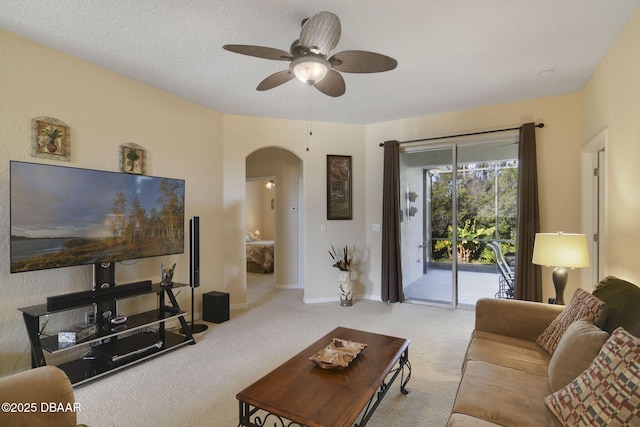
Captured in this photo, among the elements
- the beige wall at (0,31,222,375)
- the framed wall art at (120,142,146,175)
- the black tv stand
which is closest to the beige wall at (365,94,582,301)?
the beige wall at (0,31,222,375)

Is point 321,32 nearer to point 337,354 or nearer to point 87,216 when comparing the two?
point 337,354

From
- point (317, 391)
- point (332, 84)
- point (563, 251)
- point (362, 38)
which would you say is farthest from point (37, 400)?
point (563, 251)

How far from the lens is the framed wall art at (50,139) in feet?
8.65

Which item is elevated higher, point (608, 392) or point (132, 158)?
point (132, 158)

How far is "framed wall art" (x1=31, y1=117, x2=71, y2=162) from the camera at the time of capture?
104 inches

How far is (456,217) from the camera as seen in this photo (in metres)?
4.57

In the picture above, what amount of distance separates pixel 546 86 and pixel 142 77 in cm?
441

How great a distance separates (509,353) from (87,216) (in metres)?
3.41

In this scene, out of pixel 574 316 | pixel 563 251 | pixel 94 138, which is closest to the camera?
pixel 574 316

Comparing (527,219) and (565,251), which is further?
(527,219)

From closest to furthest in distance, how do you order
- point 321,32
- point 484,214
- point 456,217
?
point 321,32 → point 484,214 → point 456,217

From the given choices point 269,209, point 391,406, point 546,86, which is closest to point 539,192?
point 546,86

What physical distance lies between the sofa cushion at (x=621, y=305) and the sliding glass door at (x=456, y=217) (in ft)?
7.85

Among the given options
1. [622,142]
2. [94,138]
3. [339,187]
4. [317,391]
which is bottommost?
[317,391]
